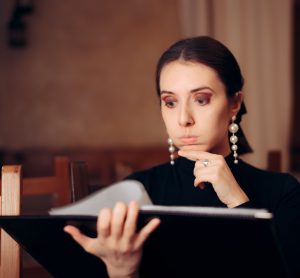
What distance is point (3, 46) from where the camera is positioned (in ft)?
11.5

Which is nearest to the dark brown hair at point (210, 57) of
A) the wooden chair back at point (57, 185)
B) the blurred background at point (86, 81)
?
the wooden chair back at point (57, 185)

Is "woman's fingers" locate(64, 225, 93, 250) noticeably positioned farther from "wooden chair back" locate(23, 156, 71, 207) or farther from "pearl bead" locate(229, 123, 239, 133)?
"wooden chair back" locate(23, 156, 71, 207)

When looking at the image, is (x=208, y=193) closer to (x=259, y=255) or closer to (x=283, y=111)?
(x=259, y=255)

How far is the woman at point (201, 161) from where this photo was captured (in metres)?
0.71

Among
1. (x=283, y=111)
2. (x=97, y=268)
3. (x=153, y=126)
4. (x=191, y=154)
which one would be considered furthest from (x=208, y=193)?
(x=153, y=126)

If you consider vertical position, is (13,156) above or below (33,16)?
below

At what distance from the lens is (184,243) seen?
26.5 inches

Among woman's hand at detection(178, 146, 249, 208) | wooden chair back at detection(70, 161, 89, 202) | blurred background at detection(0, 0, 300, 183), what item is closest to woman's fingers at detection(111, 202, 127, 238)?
woman's hand at detection(178, 146, 249, 208)

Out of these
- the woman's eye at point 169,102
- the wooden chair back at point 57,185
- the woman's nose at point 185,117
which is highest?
the woman's eye at point 169,102

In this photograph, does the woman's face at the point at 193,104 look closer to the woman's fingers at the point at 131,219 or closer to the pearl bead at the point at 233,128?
the pearl bead at the point at 233,128

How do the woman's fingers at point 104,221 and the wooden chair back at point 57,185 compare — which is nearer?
the woman's fingers at point 104,221

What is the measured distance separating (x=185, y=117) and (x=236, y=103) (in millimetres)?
182

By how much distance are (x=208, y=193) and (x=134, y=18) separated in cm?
298

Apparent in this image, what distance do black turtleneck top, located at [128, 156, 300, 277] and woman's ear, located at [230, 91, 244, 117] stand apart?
0.34 ft
